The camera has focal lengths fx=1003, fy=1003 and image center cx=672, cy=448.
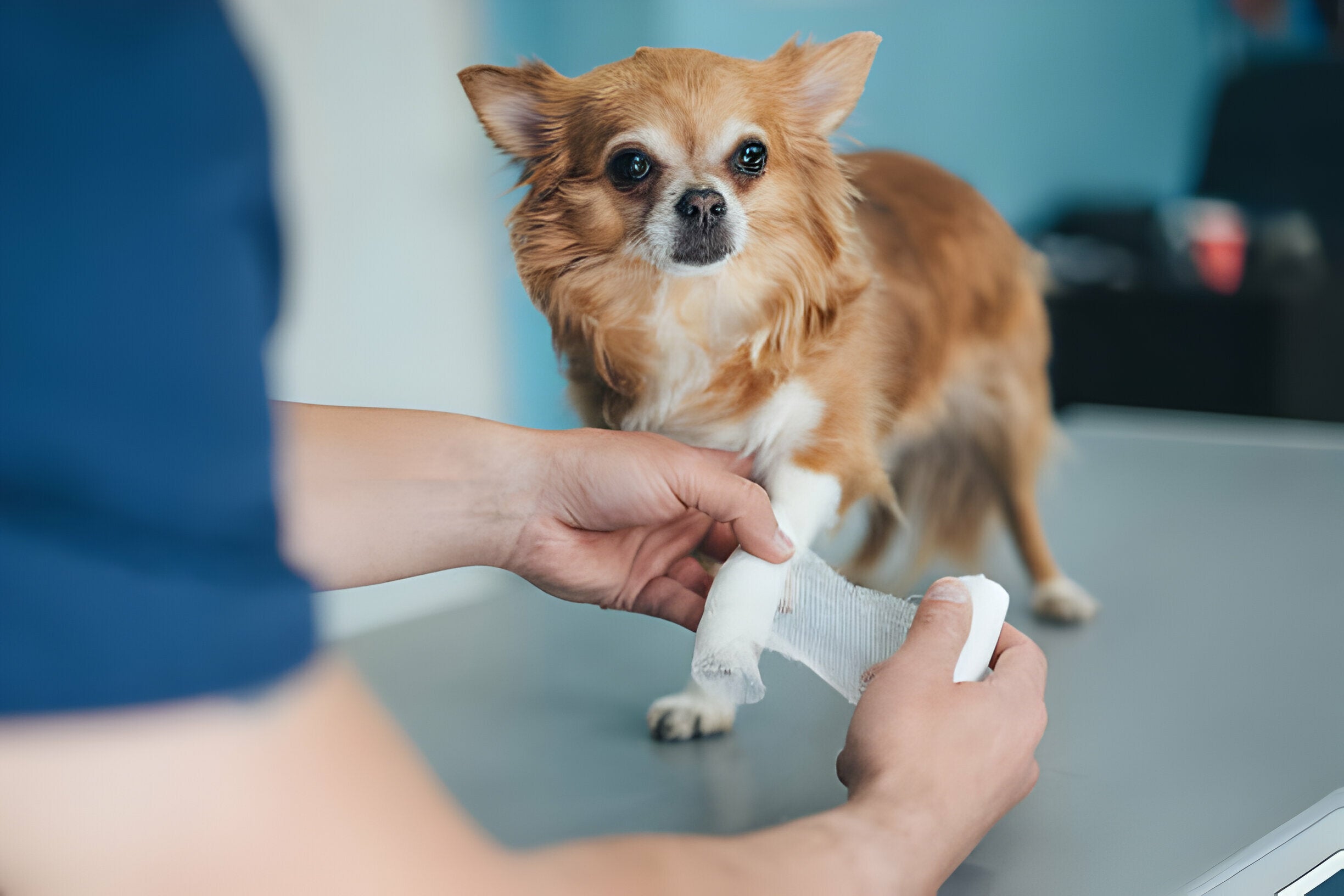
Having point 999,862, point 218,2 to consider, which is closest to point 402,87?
point 218,2

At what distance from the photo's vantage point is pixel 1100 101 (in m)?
1.30

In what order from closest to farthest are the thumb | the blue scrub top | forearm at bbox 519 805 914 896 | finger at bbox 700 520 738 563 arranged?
1. the blue scrub top
2. forearm at bbox 519 805 914 896
3. the thumb
4. finger at bbox 700 520 738 563

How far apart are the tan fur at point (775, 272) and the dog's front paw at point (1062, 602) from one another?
15 cm

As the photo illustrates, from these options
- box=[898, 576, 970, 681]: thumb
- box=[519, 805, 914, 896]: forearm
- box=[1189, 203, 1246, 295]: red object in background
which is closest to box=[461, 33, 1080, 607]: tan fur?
box=[898, 576, 970, 681]: thumb

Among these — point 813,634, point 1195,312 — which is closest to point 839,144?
point 813,634

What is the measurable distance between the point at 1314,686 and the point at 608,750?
502 millimetres

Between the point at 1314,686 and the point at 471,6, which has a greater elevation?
the point at 471,6

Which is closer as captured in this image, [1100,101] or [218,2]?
[218,2]

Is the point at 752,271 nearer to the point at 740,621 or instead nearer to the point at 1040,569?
the point at 740,621

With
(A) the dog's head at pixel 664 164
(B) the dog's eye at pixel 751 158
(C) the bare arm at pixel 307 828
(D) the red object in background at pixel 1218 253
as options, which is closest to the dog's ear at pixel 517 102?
(A) the dog's head at pixel 664 164

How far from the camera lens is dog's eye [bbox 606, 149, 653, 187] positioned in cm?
56

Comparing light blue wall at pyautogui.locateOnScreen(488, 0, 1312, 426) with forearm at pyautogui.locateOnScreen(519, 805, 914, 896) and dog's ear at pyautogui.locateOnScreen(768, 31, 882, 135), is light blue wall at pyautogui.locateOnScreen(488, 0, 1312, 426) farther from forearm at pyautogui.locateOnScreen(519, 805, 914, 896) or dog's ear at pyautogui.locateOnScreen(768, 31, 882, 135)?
forearm at pyautogui.locateOnScreen(519, 805, 914, 896)

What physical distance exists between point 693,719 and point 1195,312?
33.0 inches

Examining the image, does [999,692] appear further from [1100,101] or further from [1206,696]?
[1100,101]
